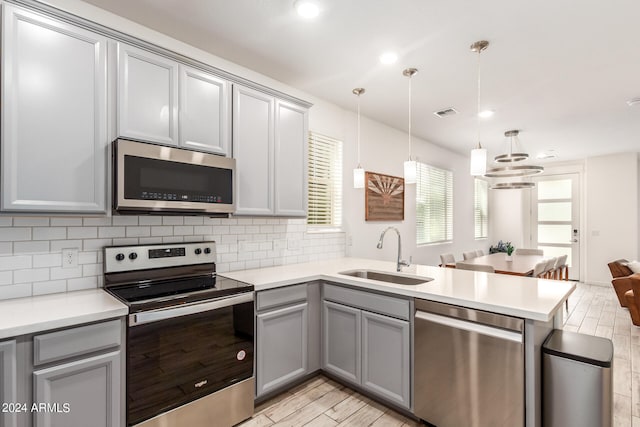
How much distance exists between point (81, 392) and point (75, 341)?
26 centimetres

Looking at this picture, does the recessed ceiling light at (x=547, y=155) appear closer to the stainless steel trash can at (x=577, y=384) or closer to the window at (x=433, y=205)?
the window at (x=433, y=205)

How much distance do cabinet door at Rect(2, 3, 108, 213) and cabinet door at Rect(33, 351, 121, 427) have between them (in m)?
0.81

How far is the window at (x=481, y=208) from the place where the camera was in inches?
286

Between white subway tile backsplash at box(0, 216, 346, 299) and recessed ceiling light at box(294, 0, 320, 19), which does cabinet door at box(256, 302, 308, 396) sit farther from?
recessed ceiling light at box(294, 0, 320, 19)

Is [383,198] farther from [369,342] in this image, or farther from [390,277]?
[369,342]

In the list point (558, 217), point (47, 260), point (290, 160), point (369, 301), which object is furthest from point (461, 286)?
point (558, 217)

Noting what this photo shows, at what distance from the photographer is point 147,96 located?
202cm

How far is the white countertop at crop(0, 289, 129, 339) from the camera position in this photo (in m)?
1.39

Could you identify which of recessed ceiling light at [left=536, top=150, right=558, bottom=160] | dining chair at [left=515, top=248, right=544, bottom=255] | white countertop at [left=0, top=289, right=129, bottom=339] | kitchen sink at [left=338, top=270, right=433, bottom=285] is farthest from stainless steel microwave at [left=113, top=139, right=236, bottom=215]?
recessed ceiling light at [left=536, top=150, right=558, bottom=160]

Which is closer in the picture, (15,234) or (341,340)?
(15,234)

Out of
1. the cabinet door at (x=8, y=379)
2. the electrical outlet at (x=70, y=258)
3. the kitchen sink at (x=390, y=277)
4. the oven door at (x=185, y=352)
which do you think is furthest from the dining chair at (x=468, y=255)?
the cabinet door at (x=8, y=379)

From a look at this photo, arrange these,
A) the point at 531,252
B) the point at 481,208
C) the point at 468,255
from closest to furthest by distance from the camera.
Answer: the point at 468,255, the point at 531,252, the point at 481,208

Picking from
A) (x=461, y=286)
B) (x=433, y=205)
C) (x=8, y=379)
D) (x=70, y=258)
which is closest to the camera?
(x=8, y=379)

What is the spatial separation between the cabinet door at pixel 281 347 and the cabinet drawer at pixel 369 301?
0.85 ft
